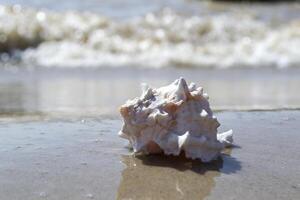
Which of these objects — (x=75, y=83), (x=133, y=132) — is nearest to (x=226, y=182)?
(x=133, y=132)

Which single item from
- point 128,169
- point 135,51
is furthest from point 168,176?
point 135,51

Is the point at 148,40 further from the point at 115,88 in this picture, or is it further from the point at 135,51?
the point at 115,88

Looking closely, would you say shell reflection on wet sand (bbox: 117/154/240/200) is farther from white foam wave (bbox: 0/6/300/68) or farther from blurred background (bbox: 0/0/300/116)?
white foam wave (bbox: 0/6/300/68)

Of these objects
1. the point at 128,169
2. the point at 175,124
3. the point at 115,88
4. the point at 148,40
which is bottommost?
the point at 115,88

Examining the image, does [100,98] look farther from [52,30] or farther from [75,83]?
[52,30]

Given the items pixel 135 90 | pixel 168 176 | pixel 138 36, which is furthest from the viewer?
pixel 138 36

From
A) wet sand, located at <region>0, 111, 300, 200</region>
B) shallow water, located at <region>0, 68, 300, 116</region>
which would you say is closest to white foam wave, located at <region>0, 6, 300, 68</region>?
shallow water, located at <region>0, 68, 300, 116</region>

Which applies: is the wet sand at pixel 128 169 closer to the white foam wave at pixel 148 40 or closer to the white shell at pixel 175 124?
the white shell at pixel 175 124
